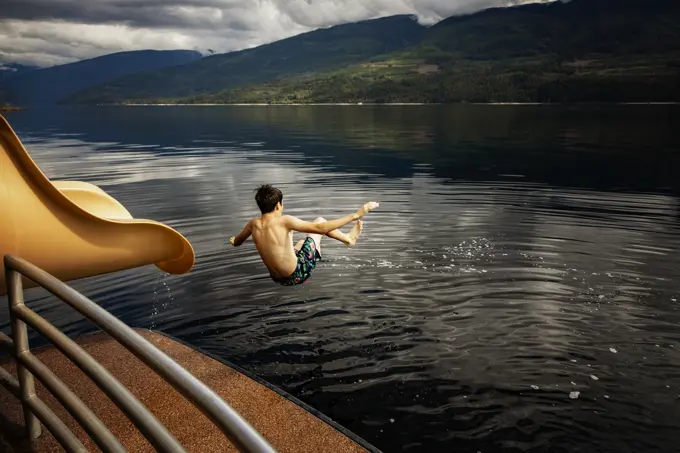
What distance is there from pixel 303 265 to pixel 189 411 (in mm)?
3727

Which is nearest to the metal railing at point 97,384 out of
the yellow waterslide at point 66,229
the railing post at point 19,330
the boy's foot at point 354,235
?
the railing post at point 19,330

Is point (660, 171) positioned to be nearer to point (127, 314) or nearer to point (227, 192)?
point (227, 192)

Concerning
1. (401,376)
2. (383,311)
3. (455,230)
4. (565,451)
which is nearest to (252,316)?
(383,311)

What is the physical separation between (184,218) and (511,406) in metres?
16.0

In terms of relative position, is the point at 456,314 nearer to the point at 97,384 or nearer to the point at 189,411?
the point at 189,411

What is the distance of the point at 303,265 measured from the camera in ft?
31.0

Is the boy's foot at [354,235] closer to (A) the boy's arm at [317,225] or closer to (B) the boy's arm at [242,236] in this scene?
(A) the boy's arm at [317,225]

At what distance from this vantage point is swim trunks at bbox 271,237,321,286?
9406 millimetres

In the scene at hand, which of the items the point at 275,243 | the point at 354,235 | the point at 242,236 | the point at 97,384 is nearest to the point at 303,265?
the point at 275,243

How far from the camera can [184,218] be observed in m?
20.8

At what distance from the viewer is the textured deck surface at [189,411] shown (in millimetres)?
5555

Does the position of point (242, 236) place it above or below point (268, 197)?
below

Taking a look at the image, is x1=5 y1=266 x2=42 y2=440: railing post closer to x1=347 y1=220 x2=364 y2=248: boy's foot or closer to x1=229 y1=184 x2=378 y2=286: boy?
x1=229 y1=184 x2=378 y2=286: boy

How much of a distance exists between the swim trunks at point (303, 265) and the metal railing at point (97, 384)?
4771mm
